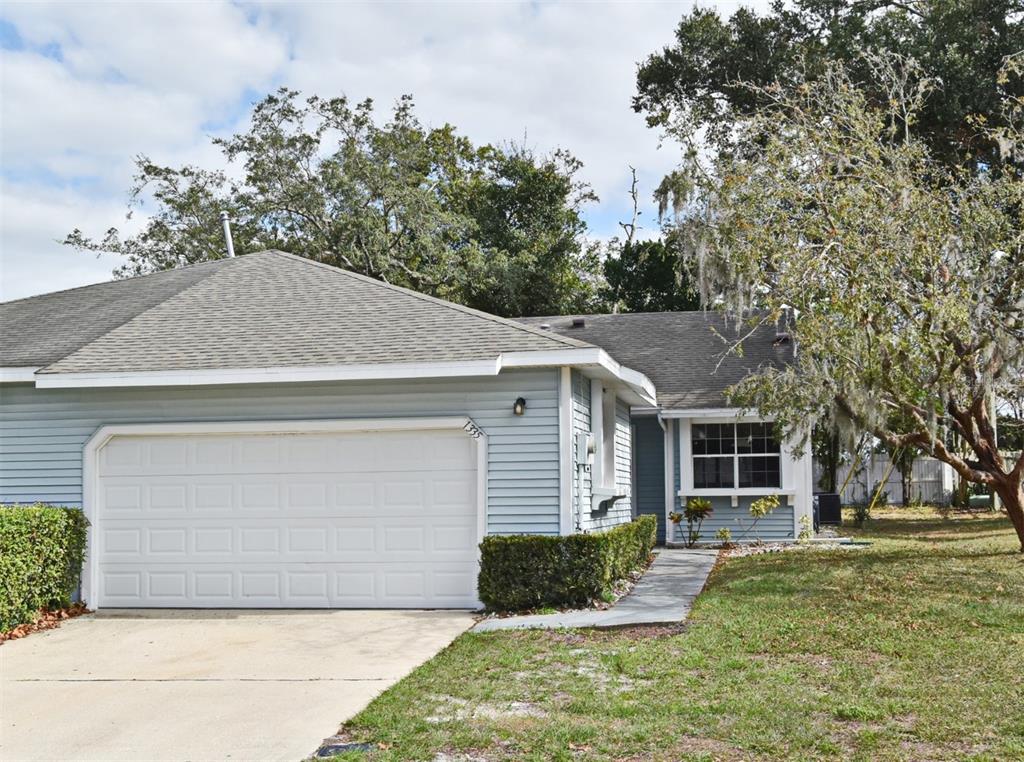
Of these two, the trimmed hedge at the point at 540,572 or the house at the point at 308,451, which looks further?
the house at the point at 308,451

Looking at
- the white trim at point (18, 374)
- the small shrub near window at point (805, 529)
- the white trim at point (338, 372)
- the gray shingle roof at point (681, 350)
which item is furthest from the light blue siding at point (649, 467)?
the white trim at point (18, 374)

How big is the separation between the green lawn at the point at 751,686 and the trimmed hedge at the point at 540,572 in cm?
123

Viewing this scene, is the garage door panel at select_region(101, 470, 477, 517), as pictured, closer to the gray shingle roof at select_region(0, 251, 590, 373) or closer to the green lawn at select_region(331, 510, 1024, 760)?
the gray shingle roof at select_region(0, 251, 590, 373)

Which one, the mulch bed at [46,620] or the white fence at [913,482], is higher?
the white fence at [913,482]

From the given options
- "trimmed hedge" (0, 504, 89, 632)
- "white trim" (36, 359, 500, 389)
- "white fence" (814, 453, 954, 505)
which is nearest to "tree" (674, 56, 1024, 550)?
"white trim" (36, 359, 500, 389)

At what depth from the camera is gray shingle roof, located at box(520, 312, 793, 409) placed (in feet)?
61.1

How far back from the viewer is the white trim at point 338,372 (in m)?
10.9

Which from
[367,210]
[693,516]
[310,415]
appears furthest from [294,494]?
[367,210]

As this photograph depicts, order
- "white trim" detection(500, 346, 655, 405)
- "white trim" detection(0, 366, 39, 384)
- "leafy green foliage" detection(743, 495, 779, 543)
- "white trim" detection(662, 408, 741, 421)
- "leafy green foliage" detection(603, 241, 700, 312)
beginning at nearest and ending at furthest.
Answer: "white trim" detection(500, 346, 655, 405), "white trim" detection(0, 366, 39, 384), "leafy green foliage" detection(743, 495, 779, 543), "white trim" detection(662, 408, 741, 421), "leafy green foliage" detection(603, 241, 700, 312)

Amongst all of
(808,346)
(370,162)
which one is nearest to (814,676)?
(808,346)

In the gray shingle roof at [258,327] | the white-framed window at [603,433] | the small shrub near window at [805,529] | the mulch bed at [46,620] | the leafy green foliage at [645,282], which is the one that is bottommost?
the mulch bed at [46,620]

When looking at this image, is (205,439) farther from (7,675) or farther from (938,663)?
(938,663)

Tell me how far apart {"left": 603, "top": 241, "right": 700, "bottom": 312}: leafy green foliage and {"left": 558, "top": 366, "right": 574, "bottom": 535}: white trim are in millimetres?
18376

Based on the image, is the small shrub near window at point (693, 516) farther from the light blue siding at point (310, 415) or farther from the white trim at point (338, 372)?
the light blue siding at point (310, 415)
